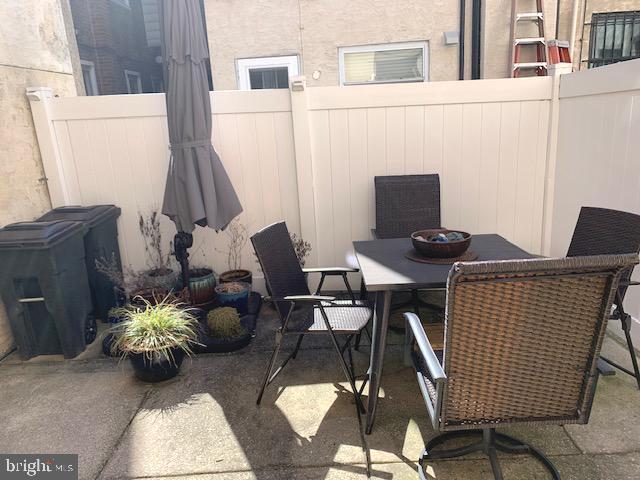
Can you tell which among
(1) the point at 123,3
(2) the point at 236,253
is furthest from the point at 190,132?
(1) the point at 123,3

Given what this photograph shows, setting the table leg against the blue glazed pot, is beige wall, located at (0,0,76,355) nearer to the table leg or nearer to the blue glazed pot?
the blue glazed pot

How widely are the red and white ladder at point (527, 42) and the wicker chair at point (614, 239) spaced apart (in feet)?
12.1

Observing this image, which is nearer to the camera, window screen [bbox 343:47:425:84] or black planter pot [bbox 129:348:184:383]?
black planter pot [bbox 129:348:184:383]

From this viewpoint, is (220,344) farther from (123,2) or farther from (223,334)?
(123,2)

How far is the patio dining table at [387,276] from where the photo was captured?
88.2 inches

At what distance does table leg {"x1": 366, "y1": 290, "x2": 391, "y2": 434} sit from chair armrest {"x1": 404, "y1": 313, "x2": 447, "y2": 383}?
11.1 inches

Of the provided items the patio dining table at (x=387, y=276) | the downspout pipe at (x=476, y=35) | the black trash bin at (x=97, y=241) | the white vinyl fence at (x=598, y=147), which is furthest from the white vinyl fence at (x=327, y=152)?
the downspout pipe at (x=476, y=35)

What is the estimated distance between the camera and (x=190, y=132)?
143 inches

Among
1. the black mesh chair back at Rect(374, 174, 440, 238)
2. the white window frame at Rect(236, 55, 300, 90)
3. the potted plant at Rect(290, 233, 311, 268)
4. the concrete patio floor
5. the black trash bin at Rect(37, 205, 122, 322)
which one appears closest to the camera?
the concrete patio floor

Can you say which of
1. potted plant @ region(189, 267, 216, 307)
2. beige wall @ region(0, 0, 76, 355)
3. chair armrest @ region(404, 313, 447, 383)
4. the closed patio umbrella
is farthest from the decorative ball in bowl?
beige wall @ region(0, 0, 76, 355)

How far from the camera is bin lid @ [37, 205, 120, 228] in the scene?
362cm

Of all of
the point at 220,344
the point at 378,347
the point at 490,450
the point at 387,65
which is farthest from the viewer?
the point at 387,65

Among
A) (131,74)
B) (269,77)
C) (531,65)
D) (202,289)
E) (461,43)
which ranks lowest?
(202,289)

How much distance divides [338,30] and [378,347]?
541cm
